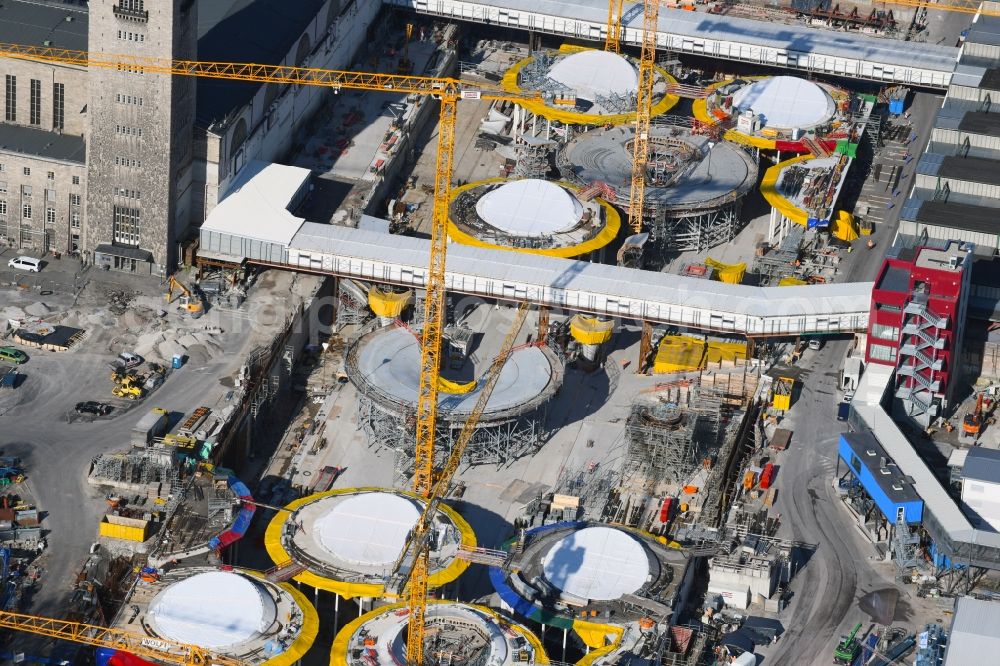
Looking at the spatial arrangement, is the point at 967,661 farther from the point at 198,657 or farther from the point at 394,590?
the point at 198,657

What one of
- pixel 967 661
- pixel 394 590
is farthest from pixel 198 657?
pixel 967 661
